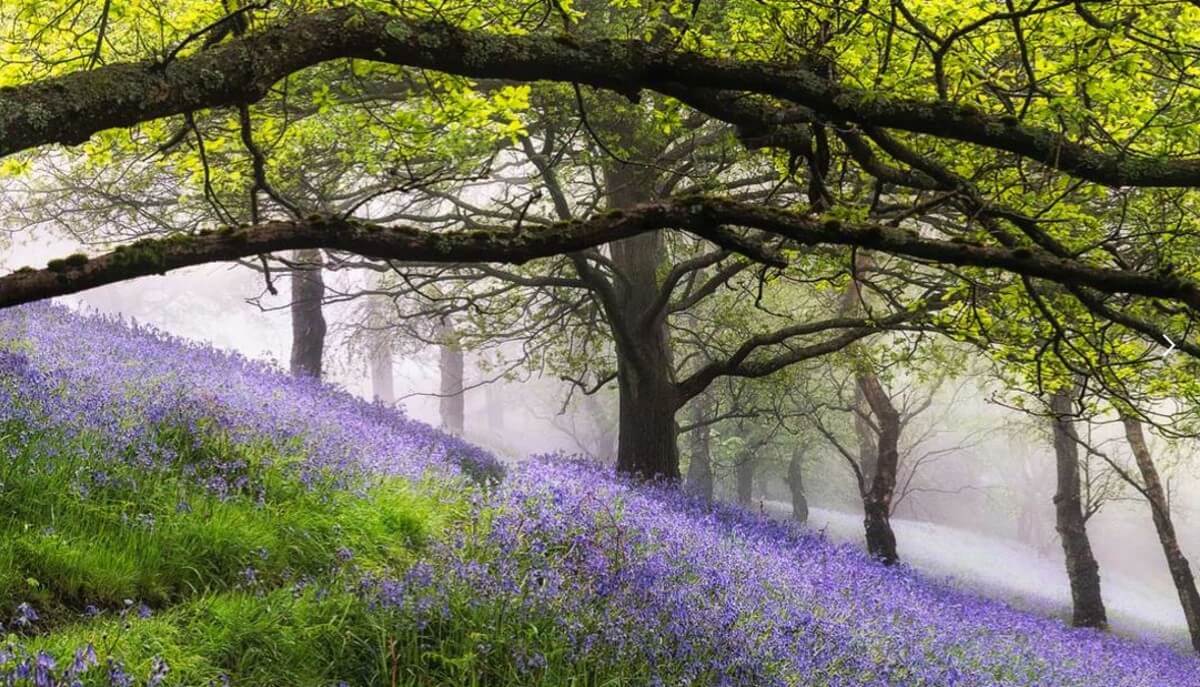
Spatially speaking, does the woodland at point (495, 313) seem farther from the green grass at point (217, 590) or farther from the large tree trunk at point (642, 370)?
the large tree trunk at point (642, 370)

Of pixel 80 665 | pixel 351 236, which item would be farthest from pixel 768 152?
pixel 80 665

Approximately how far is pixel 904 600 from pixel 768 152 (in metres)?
4.61

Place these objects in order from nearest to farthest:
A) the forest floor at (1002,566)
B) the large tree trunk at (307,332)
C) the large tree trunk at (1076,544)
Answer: the large tree trunk at (1076,544)
the large tree trunk at (307,332)
the forest floor at (1002,566)

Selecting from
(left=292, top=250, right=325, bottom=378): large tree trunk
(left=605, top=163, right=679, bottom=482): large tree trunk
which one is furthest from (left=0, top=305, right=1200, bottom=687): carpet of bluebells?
(left=292, top=250, right=325, bottom=378): large tree trunk

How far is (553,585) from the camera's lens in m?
4.82

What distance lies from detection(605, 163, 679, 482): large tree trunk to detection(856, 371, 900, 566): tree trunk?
4.31 m

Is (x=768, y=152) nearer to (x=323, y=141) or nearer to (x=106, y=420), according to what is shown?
(x=323, y=141)

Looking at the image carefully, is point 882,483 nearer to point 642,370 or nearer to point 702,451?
point 642,370

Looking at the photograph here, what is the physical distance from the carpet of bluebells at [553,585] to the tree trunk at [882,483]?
16.2ft

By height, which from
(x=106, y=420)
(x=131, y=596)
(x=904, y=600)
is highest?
(x=106, y=420)

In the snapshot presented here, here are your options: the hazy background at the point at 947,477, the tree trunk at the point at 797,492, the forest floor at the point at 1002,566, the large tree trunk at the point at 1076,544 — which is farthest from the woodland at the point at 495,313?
the hazy background at the point at 947,477

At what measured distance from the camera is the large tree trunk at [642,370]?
11711 millimetres

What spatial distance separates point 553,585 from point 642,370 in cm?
707

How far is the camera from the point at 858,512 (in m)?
50.6
